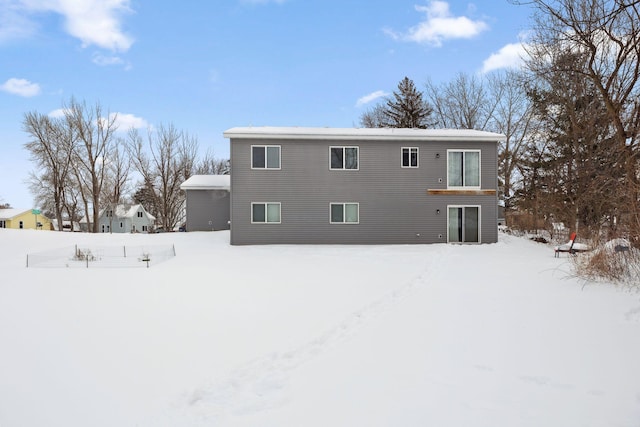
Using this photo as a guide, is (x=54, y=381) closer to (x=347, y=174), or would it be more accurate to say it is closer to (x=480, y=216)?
(x=347, y=174)

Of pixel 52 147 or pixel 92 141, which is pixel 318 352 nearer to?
pixel 92 141

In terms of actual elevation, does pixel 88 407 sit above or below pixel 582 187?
below

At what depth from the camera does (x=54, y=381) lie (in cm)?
348

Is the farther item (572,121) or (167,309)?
(572,121)

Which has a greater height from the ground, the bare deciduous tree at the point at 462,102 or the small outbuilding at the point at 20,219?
the bare deciduous tree at the point at 462,102

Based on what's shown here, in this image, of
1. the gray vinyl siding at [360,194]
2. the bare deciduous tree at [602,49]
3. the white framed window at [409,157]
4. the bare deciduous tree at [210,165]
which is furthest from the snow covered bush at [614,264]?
the bare deciduous tree at [210,165]

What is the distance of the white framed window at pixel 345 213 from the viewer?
1620 centimetres

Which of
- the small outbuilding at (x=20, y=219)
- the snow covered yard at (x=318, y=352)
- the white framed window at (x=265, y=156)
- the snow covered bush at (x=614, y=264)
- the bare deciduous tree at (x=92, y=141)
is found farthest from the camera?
the small outbuilding at (x=20, y=219)

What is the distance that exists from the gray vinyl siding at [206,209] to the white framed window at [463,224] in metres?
14.4

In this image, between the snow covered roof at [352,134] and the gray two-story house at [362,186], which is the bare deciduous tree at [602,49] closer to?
the snow covered roof at [352,134]

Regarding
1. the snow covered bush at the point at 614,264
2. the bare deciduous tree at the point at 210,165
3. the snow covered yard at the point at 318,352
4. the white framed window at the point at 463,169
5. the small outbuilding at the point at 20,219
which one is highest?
the bare deciduous tree at the point at 210,165

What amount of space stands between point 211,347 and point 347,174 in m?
12.6

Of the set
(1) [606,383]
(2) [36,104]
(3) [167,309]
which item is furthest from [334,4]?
(2) [36,104]

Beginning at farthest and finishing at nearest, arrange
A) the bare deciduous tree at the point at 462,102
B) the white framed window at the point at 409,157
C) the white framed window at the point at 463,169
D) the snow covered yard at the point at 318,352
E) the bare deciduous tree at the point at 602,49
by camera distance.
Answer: the bare deciduous tree at the point at 462,102 < the white framed window at the point at 463,169 < the white framed window at the point at 409,157 < the bare deciduous tree at the point at 602,49 < the snow covered yard at the point at 318,352
